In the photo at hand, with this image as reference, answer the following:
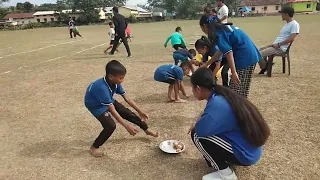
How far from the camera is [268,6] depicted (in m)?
70.3

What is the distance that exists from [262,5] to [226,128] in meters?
75.9

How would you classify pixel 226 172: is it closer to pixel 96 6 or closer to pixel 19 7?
pixel 96 6

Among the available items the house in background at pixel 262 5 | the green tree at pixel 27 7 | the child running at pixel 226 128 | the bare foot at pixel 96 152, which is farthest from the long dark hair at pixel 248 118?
the green tree at pixel 27 7

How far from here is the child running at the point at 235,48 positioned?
11.2 feet

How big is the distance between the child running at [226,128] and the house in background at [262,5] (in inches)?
2818

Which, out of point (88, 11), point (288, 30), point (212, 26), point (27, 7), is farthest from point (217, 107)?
point (27, 7)

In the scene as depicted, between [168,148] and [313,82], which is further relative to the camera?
[313,82]

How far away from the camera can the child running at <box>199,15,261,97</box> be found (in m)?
3.43

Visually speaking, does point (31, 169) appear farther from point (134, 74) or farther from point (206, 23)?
point (134, 74)

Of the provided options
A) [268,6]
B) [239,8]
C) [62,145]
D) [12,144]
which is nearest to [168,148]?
[62,145]

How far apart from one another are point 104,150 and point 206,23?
199 centimetres

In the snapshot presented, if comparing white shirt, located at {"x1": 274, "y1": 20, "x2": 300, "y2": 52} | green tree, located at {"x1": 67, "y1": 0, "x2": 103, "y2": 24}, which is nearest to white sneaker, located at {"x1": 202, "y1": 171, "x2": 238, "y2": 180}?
white shirt, located at {"x1": 274, "y1": 20, "x2": 300, "y2": 52}

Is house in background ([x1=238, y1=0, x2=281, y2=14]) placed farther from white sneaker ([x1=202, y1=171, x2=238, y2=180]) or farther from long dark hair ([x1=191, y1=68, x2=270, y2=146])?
long dark hair ([x1=191, y1=68, x2=270, y2=146])

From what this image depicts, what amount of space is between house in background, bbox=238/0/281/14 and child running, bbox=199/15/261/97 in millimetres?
70104
